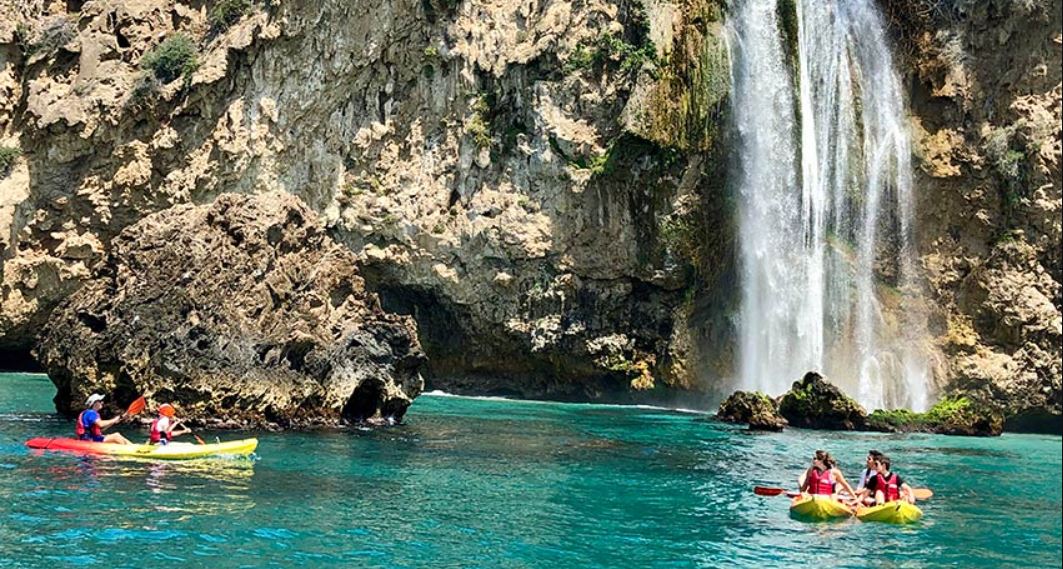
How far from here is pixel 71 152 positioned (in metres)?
41.9

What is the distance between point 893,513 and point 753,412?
1533 centimetres

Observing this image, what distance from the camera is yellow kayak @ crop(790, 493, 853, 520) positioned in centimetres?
1709

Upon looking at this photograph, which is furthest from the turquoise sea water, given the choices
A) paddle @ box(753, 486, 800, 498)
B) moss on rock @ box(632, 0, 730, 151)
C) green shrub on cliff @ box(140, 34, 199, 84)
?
green shrub on cliff @ box(140, 34, 199, 84)

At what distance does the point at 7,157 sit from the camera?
41219mm

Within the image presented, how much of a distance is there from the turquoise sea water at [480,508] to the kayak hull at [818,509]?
0.28 m

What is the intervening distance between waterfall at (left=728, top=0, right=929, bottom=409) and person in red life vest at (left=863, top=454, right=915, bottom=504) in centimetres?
2289

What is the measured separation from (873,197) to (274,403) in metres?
27.1

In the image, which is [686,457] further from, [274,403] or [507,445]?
[274,403]

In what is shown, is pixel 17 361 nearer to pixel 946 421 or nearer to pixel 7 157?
pixel 7 157

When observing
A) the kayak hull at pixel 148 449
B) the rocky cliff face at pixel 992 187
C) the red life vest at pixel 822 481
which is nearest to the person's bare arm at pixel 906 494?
the red life vest at pixel 822 481

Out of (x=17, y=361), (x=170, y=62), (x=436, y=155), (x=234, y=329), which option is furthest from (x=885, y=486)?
(x=17, y=361)

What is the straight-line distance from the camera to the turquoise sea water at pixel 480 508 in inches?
526

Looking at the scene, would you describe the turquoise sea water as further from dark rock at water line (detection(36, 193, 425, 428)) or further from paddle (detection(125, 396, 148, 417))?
dark rock at water line (detection(36, 193, 425, 428))

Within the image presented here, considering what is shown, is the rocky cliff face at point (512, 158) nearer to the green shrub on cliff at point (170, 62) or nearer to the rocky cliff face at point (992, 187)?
the rocky cliff face at point (992, 187)
